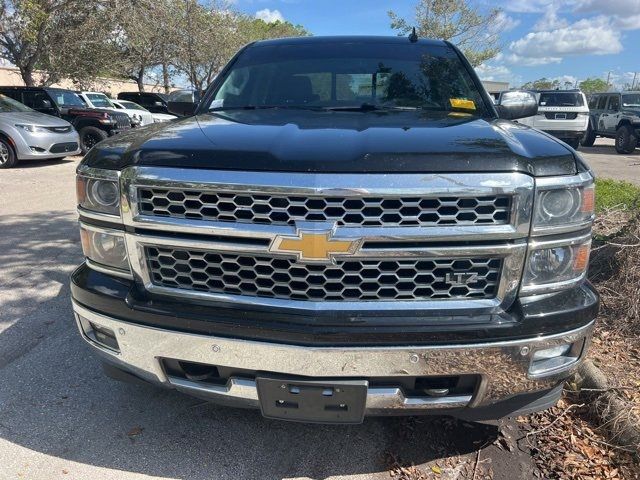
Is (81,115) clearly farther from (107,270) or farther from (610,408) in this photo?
(610,408)

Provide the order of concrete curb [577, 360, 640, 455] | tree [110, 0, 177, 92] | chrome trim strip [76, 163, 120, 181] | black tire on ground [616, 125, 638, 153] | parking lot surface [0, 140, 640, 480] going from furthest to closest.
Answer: tree [110, 0, 177, 92]
black tire on ground [616, 125, 638, 153]
concrete curb [577, 360, 640, 455]
parking lot surface [0, 140, 640, 480]
chrome trim strip [76, 163, 120, 181]

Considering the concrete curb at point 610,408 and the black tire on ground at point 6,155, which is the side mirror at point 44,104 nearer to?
the black tire on ground at point 6,155

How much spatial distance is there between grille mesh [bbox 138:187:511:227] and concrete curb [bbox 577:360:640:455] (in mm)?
1420

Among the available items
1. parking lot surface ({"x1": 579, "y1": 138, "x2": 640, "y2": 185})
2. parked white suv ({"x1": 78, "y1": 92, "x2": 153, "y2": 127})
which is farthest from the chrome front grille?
parked white suv ({"x1": 78, "y1": 92, "x2": 153, "y2": 127})

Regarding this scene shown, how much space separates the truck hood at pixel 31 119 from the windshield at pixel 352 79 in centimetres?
978

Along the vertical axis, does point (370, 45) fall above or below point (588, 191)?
above

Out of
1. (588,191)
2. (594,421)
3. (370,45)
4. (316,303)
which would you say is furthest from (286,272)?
(370,45)

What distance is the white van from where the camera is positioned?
696 inches

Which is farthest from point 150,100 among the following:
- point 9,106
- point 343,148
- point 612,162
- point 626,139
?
point 343,148

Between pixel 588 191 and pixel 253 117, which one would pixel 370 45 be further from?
pixel 588 191

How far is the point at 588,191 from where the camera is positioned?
79.3 inches

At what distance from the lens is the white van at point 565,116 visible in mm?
17688

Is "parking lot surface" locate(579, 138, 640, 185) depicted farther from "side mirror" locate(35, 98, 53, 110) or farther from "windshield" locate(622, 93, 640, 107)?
"side mirror" locate(35, 98, 53, 110)

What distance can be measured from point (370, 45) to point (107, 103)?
16.8m
